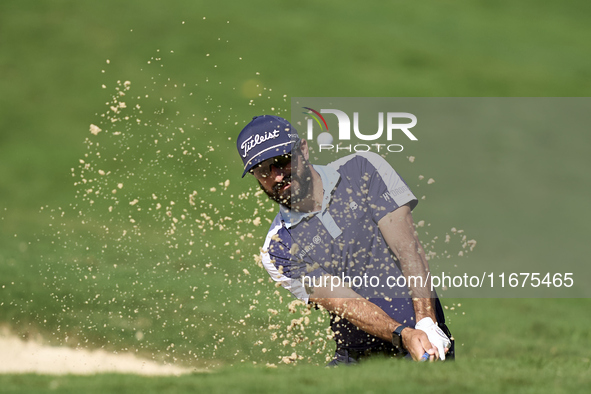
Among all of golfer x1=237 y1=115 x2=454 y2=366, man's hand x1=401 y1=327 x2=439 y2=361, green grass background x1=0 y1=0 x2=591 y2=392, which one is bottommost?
man's hand x1=401 y1=327 x2=439 y2=361

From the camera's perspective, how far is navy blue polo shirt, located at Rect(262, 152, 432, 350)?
207 inches

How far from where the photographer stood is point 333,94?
21.6 metres

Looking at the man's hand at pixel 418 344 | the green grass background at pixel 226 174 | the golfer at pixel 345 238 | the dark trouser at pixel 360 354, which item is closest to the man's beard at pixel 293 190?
the golfer at pixel 345 238

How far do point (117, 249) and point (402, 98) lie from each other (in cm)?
1140

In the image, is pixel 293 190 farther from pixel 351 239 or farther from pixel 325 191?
pixel 351 239

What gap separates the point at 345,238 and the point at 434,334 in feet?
3.25

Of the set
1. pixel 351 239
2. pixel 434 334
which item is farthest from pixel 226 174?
pixel 434 334

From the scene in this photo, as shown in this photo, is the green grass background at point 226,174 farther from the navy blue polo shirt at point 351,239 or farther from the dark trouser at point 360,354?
the navy blue polo shirt at point 351,239

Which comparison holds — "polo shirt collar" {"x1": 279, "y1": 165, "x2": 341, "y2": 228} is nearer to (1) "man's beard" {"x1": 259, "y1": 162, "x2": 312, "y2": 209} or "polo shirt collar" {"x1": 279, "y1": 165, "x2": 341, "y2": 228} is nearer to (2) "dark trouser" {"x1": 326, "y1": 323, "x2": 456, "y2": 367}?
(1) "man's beard" {"x1": 259, "y1": 162, "x2": 312, "y2": 209}

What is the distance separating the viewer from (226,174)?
1714cm

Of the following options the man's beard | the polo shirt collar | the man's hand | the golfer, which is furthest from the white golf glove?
the man's beard

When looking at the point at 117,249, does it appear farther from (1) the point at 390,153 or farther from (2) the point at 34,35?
(2) the point at 34,35

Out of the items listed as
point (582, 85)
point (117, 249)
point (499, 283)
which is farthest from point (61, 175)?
point (582, 85)

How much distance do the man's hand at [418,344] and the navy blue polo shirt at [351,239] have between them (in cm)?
62
